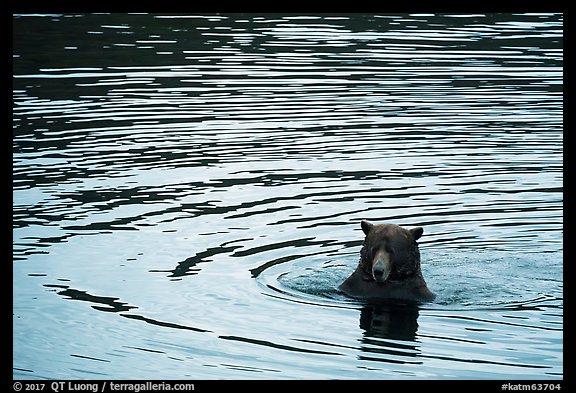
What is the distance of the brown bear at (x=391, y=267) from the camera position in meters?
12.2

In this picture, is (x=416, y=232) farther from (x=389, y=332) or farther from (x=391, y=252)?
(x=389, y=332)

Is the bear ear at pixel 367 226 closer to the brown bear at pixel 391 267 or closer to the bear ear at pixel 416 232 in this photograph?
the brown bear at pixel 391 267

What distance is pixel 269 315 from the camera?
39.1 feet

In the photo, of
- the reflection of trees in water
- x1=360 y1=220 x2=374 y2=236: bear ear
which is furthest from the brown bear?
the reflection of trees in water

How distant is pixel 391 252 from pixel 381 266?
29cm

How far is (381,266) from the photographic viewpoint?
11914mm

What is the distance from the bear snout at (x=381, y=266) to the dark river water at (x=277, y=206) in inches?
14.7

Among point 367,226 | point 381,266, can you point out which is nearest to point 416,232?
point 367,226

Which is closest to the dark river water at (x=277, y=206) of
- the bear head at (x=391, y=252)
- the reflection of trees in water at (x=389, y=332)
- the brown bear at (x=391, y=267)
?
the reflection of trees in water at (x=389, y=332)

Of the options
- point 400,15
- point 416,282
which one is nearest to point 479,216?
point 416,282

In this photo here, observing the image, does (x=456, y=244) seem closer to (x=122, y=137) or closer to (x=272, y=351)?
(x=272, y=351)

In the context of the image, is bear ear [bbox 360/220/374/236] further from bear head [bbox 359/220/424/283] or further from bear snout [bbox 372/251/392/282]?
bear snout [bbox 372/251/392/282]

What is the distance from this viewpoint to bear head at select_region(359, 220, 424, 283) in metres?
12.1
